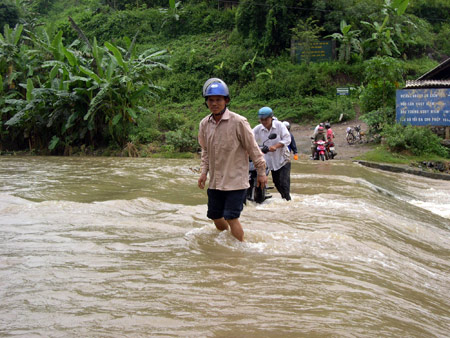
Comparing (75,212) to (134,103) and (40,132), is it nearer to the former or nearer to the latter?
(134,103)

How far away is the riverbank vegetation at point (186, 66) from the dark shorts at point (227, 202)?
44.5 feet

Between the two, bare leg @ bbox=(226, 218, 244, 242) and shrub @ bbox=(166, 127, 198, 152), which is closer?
bare leg @ bbox=(226, 218, 244, 242)

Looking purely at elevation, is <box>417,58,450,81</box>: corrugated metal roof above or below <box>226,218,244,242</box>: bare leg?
above

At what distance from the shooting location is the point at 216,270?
3.85 meters

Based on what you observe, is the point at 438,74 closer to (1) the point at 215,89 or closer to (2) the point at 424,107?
(2) the point at 424,107

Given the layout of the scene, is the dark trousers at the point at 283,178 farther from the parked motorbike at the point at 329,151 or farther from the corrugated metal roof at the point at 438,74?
the corrugated metal roof at the point at 438,74

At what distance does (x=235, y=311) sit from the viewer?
3.00 metres

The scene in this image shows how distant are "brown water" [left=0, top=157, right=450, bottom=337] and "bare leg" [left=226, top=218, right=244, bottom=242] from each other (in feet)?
0.24

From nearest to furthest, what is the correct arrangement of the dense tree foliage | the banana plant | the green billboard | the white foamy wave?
the white foamy wave
the banana plant
the green billboard
the dense tree foliage

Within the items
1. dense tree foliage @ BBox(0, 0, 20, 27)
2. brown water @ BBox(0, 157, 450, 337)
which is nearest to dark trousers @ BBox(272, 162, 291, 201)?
brown water @ BBox(0, 157, 450, 337)

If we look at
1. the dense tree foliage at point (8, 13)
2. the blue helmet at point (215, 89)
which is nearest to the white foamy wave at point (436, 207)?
the blue helmet at point (215, 89)

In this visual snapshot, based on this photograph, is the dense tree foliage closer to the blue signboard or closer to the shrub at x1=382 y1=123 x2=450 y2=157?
the blue signboard

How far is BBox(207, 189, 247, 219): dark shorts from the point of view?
14.8 ft

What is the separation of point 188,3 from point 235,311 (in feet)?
146
